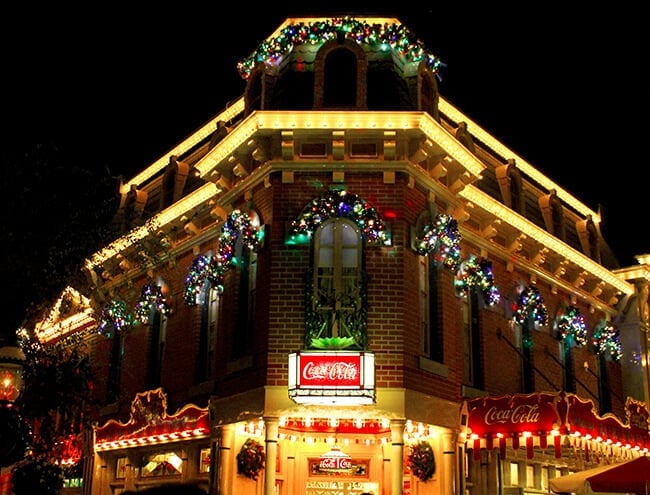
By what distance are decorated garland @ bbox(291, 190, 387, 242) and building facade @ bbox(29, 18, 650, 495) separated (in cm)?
4

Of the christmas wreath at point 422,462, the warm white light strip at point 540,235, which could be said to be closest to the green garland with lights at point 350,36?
the warm white light strip at point 540,235

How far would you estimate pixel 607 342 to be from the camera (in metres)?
24.0

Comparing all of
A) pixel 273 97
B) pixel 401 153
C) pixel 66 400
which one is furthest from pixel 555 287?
pixel 66 400

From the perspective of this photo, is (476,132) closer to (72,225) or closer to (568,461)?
(568,461)

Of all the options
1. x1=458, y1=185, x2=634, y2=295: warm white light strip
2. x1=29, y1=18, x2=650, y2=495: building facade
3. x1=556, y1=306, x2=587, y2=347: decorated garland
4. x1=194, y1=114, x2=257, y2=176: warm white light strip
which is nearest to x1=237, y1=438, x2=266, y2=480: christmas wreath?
x1=29, y1=18, x2=650, y2=495: building facade

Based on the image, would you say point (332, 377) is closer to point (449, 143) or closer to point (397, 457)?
point (397, 457)

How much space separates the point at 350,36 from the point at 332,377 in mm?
6829

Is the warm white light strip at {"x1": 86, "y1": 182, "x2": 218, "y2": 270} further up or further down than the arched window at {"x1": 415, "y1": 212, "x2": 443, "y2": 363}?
further up

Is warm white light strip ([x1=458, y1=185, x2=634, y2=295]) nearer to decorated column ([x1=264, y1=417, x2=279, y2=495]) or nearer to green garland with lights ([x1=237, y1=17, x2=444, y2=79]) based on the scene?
green garland with lights ([x1=237, y1=17, x2=444, y2=79])

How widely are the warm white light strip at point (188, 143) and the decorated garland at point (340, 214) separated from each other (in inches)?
207

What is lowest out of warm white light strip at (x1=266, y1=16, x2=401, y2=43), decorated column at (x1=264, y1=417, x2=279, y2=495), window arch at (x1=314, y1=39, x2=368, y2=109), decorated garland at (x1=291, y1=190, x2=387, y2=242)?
decorated column at (x1=264, y1=417, x2=279, y2=495)

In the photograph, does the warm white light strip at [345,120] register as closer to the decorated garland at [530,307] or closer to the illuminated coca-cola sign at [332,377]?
the illuminated coca-cola sign at [332,377]

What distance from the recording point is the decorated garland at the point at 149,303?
20.5 meters

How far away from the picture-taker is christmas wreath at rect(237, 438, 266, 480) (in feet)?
51.8
